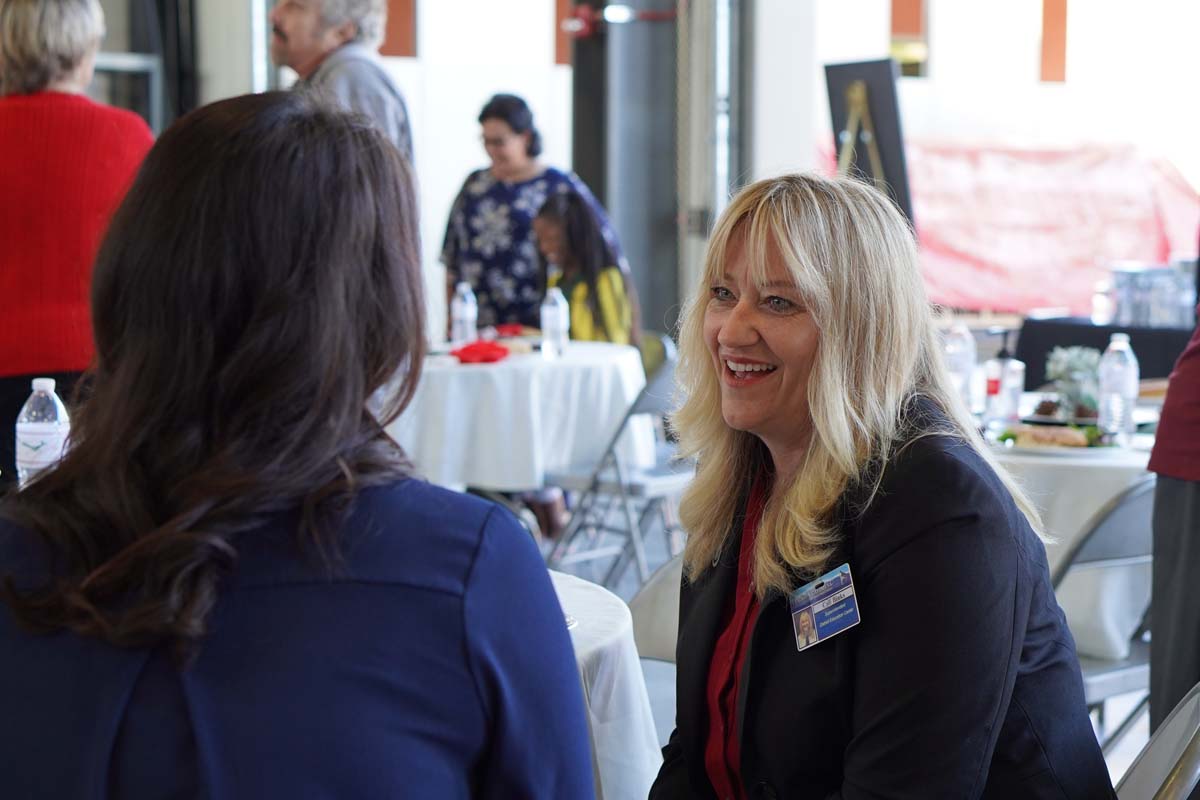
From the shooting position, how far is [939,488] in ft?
5.22

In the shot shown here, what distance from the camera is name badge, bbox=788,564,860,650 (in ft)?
5.28

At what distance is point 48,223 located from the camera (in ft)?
10.2

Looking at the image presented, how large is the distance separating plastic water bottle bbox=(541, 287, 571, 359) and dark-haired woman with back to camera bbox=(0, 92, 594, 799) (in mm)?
4002

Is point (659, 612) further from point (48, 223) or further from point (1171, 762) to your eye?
point (48, 223)

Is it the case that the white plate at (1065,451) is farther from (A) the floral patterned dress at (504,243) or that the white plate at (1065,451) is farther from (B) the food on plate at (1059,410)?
(A) the floral patterned dress at (504,243)

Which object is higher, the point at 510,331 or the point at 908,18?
the point at 908,18

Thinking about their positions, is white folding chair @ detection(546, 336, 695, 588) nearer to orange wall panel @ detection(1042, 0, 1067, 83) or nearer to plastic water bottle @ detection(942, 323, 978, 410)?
plastic water bottle @ detection(942, 323, 978, 410)

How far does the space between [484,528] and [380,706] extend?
0.14 metres

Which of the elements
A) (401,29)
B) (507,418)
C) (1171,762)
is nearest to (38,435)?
(1171,762)

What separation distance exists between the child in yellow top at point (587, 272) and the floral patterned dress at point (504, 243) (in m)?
0.38

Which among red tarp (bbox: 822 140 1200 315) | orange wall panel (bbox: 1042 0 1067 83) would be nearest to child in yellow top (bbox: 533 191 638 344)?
red tarp (bbox: 822 140 1200 315)

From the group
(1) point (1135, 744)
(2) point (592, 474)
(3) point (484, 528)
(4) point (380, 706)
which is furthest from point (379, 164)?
(2) point (592, 474)

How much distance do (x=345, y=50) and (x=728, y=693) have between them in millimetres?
3095

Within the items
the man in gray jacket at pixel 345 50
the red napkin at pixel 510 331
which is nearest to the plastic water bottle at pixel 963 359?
the man in gray jacket at pixel 345 50
